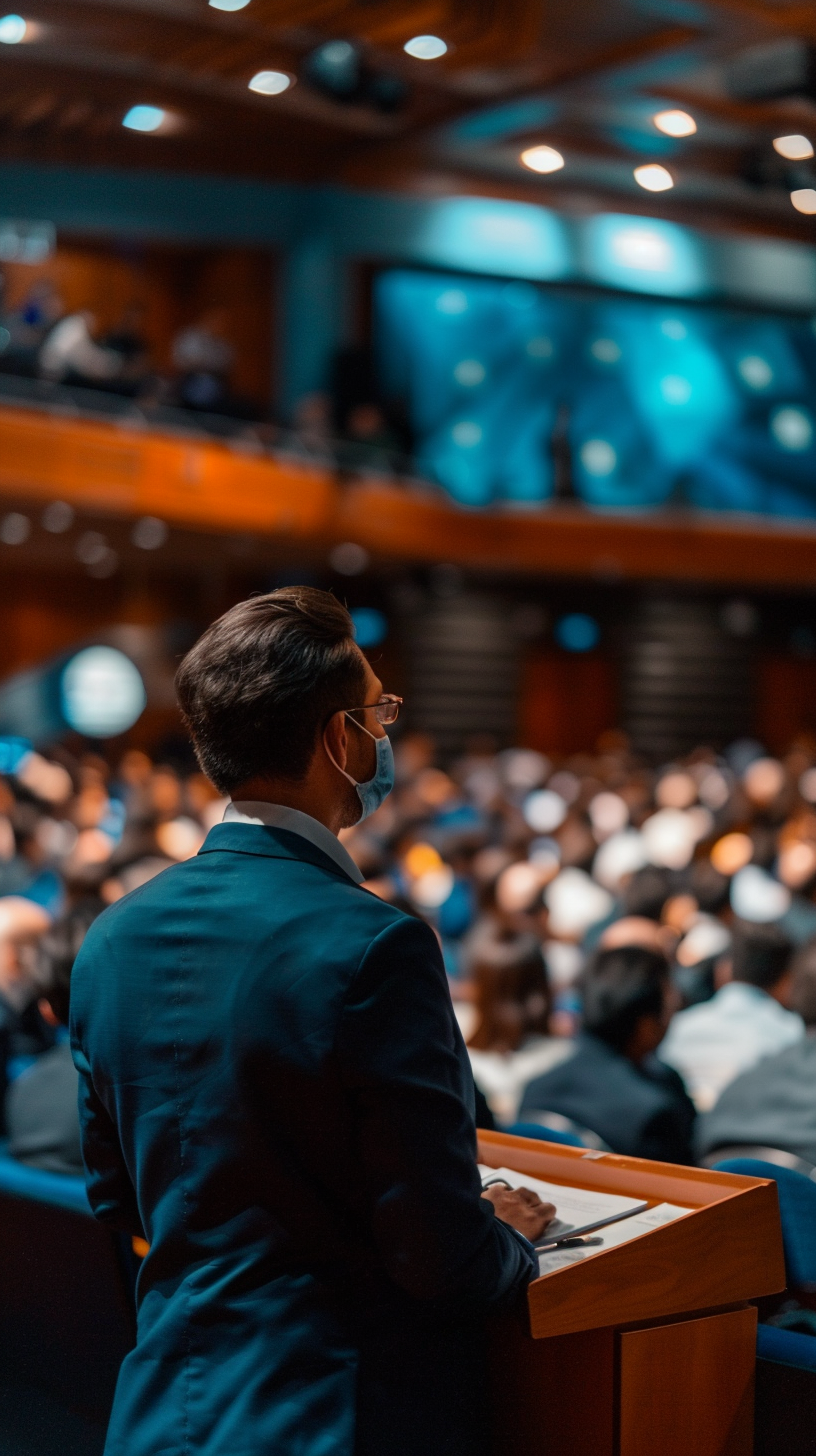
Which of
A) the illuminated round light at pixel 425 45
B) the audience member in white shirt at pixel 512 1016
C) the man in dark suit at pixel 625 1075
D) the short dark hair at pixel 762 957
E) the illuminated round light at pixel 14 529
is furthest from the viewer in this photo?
the illuminated round light at pixel 14 529

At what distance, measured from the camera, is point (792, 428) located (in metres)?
18.3

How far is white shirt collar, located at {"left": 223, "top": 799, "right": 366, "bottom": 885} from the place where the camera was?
1.59 meters

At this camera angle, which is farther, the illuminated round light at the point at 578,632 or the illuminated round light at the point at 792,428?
the illuminated round light at the point at 792,428

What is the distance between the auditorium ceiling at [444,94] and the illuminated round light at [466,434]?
105 inches

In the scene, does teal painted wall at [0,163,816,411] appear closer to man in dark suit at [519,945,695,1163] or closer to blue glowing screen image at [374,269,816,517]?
blue glowing screen image at [374,269,816,517]

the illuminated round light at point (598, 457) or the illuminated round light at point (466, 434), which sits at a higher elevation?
the illuminated round light at point (466, 434)

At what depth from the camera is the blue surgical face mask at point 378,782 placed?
1.67 meters

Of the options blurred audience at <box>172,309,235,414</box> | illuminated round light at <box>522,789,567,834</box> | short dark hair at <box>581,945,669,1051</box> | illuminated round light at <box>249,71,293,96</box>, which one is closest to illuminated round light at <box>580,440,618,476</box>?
blurred audience at <box>172,309,235,414</box>

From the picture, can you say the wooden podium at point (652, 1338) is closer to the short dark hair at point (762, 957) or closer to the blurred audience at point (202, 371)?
the short dark hair at point (762, 957)

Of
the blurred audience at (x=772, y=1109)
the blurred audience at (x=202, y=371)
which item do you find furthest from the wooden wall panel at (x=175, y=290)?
the blurred audience at (x=772, y=1109)

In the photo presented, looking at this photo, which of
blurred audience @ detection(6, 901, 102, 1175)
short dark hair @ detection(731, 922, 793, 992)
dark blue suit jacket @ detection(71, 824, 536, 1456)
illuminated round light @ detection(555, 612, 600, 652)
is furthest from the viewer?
illuminated round light @ detection(555, 612, 600, 652)

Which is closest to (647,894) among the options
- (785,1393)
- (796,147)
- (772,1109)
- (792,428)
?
(772,1109)

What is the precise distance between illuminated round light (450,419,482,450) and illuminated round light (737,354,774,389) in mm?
3438

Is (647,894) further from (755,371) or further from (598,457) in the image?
(755,371)
